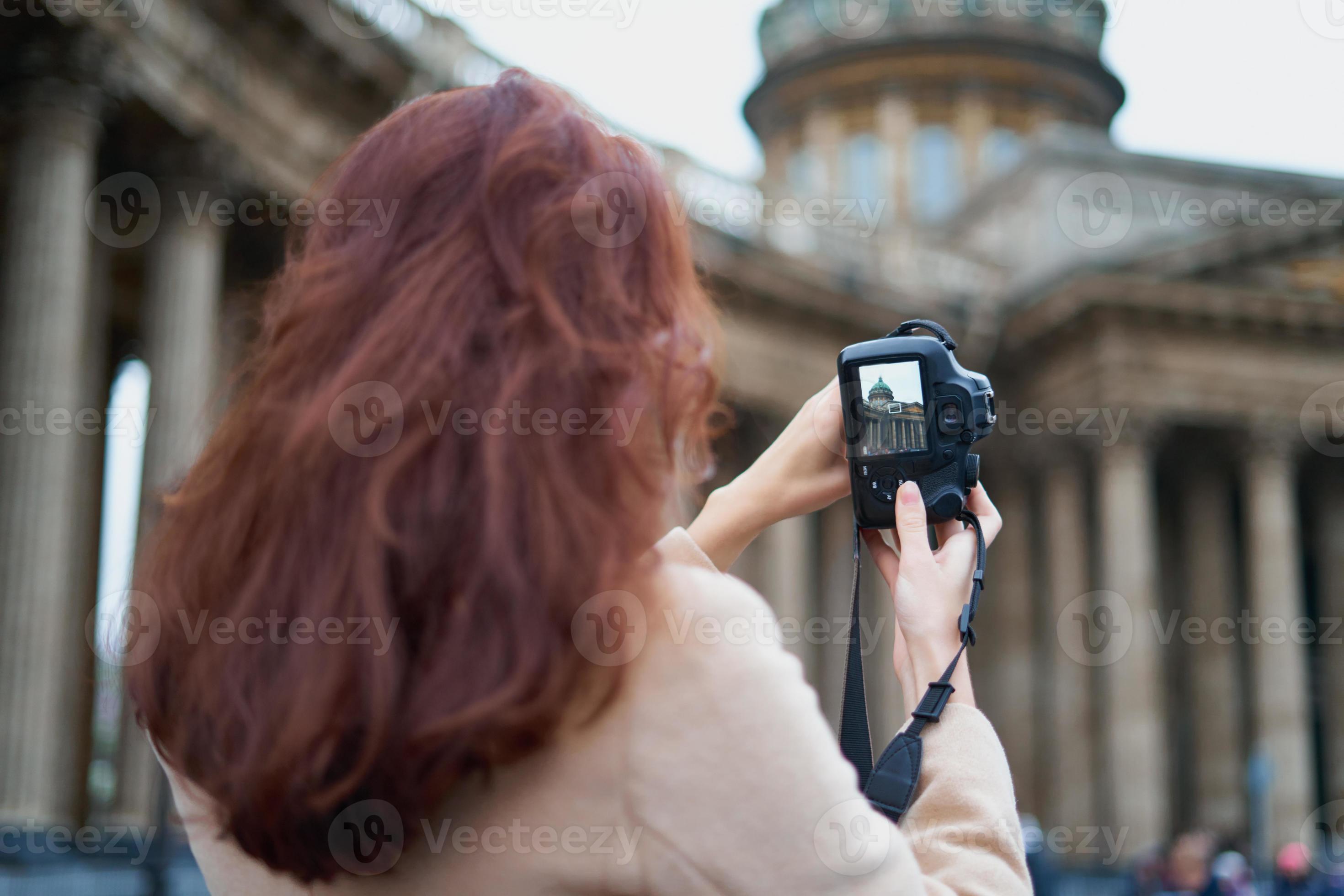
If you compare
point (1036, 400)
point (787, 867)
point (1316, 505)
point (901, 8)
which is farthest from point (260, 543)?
point (901, 8)

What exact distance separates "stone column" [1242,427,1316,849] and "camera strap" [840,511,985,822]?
114 ft

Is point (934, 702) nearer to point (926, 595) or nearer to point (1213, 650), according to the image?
point (926, 595)

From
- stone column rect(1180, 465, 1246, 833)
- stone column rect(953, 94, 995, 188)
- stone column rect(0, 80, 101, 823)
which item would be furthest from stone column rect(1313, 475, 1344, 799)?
stone column rect(0, 80, 101, 823)

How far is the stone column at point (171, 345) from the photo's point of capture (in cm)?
1650

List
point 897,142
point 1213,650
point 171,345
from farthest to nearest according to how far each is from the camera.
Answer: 1. point 897,142
2. point 1213,650
3. point 171,345

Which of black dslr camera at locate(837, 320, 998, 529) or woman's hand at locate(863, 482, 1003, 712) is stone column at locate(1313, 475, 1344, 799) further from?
woman's hand at locate(863, 482, 1003, 712)

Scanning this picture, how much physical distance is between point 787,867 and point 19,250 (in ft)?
50.1

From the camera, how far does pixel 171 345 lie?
55.9ft

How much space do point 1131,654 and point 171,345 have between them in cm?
2296

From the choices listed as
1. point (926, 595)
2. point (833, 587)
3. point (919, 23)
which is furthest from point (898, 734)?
point (919, 23)

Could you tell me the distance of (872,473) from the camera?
211 cm

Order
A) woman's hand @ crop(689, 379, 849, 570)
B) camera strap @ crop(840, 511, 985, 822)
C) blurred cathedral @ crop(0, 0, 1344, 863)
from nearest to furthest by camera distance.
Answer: camera strap @ crop(840, 511, 985, 822) → woman's hand @ crop(689, 379, 849, 570) → blurred cathedral @ crop(0, 0, 1344, 863)

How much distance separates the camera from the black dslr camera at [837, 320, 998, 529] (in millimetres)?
2098

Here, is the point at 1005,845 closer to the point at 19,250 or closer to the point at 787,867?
the point at 787,867
